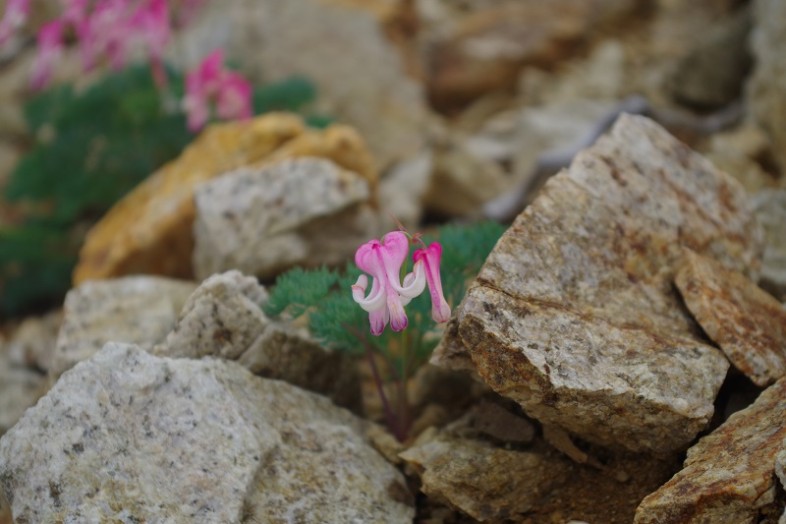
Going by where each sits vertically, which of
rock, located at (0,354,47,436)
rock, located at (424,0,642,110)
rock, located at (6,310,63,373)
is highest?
rock, located at (424,0,642,110)

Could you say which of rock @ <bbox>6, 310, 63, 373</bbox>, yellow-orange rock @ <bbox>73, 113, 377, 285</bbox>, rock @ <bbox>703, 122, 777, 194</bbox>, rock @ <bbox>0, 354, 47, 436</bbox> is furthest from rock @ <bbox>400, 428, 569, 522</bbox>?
rock @ <bbox>703, 122, 777, 194</bbox>

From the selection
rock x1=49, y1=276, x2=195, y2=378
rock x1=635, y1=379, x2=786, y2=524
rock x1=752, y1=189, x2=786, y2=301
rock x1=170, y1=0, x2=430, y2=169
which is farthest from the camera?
rock x1=170, y1=0, x2=430, y2=169

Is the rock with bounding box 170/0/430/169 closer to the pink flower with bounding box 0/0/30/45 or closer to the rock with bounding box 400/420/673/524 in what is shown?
the pink flower with bounding box 0/0/30/45

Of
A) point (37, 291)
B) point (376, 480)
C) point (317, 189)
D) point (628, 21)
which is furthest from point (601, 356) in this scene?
point (628, 21)

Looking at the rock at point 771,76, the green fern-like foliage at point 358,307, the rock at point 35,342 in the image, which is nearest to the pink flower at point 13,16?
the rock at point 35,342

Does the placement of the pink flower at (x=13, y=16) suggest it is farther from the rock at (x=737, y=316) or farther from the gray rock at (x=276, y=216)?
the rock at (x=737, y=316)

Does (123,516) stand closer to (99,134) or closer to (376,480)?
(376,480)
